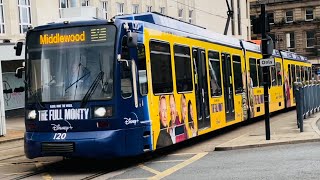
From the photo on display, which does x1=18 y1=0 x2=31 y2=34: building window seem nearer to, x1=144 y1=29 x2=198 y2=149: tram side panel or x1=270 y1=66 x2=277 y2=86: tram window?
x1=270 y1=66 x2=277 y2=86: tram window

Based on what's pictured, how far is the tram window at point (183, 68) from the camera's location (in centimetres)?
1283

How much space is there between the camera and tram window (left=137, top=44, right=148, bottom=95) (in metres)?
11.0

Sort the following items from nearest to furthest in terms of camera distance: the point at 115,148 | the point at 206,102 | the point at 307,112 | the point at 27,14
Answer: the point at 115,148 < the point at 206,102 < the point at 307,112 < the point at 27,14

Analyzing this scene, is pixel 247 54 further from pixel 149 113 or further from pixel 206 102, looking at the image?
pixel 149 113

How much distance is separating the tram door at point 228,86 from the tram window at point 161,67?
467cm

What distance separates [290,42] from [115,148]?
74.8 meters

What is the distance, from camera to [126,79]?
416 inches

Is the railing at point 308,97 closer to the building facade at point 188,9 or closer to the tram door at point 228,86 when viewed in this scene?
the tram door at point 228,86

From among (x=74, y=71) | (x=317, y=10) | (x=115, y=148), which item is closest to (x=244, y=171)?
(x=115, y=148)

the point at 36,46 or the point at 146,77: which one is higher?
the point at 36,46

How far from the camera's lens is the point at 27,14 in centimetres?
3434

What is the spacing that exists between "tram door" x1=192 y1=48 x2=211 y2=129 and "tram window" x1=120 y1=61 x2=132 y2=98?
12.1 ft

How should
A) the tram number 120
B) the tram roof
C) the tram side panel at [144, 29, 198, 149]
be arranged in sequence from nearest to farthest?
1. the tram number 120
2. the tram side panel at [144, 29, 198, 149]
3. the tram roof

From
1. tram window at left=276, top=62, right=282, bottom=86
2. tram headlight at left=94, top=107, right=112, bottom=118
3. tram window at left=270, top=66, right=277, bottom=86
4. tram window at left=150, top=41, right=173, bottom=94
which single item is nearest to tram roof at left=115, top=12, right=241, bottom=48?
tram window at left=150, top=41, right=173, bottom=94
